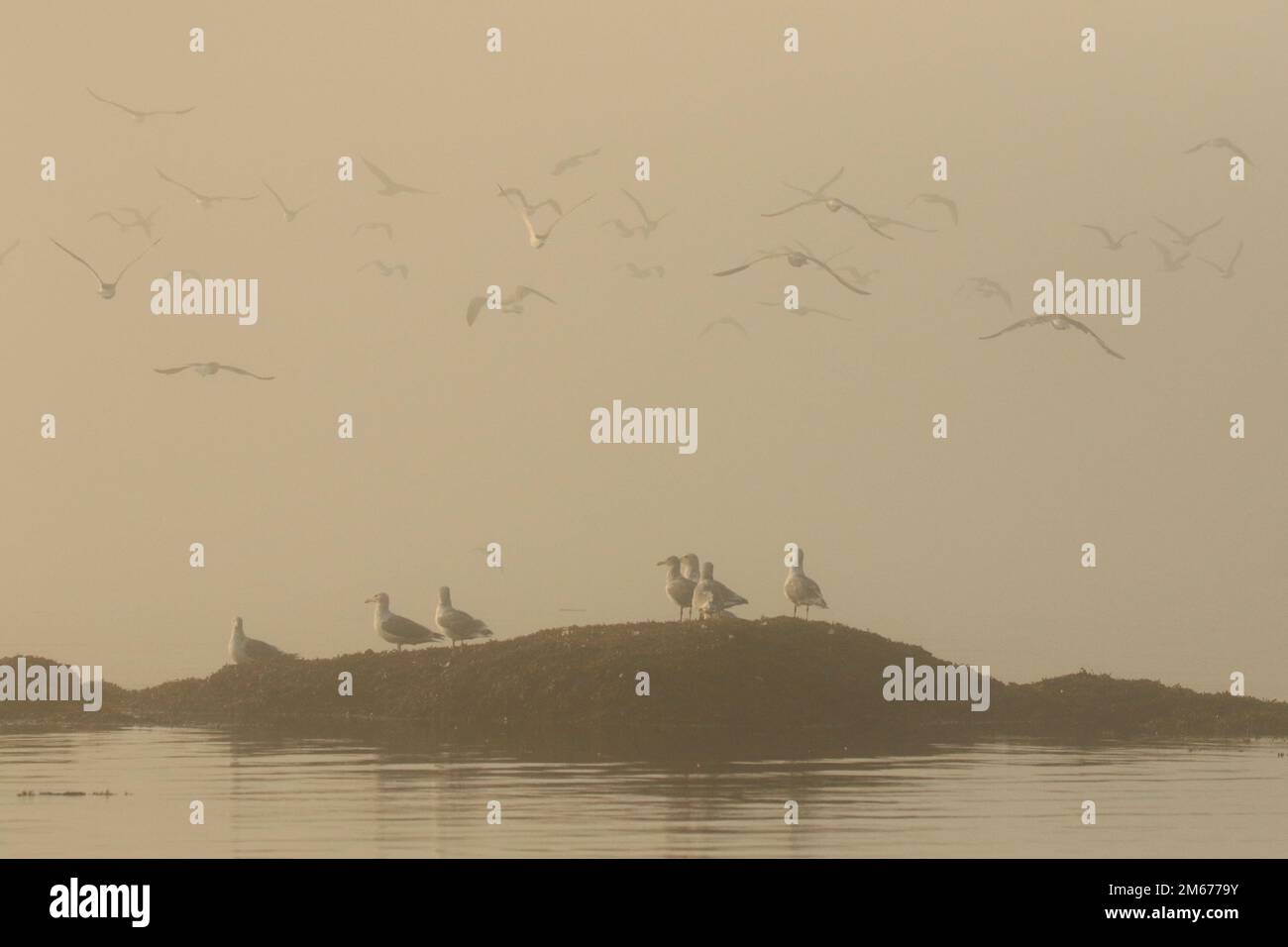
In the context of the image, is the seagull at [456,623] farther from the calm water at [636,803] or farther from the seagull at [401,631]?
the calm water at [636,803]

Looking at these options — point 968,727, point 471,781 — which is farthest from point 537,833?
point 968,727

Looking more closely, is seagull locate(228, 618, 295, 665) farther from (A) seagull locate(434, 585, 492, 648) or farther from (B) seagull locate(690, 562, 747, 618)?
(B) seagull locate(690, 562, 747, 618)

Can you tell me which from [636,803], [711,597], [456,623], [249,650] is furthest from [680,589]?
[636,803]

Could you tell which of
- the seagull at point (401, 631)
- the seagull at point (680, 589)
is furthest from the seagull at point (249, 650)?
the seagull at point (680, 589)

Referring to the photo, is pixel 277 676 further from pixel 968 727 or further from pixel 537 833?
pixel 537 833

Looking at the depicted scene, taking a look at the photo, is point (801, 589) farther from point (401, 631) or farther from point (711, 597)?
point (401, 631)
